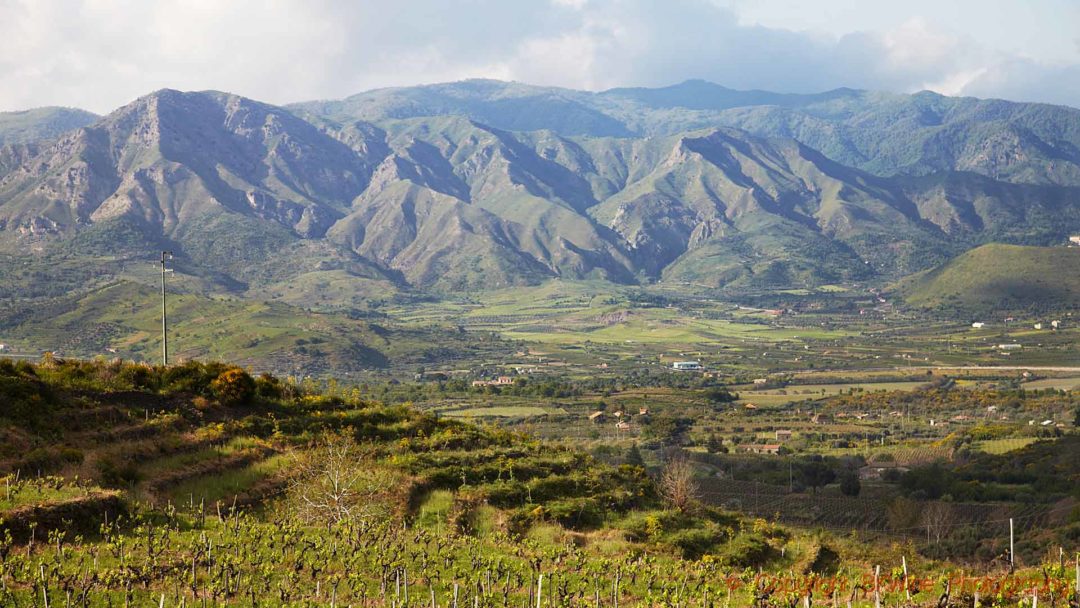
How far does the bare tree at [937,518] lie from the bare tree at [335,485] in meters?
31.0

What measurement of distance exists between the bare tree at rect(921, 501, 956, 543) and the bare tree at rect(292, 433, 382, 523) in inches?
1222

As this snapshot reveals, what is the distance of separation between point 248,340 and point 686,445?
350ft

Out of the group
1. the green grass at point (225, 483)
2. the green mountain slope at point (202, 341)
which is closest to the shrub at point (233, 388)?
the green grass at point (225, 483)

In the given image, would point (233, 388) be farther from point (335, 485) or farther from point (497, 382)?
point (497, 382)

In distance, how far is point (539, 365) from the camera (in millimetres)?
189500

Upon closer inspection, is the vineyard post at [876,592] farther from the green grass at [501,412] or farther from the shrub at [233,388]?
the green grass at [501,412]

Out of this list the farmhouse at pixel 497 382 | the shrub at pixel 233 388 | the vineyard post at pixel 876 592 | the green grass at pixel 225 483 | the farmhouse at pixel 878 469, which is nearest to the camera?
the vineyard post at pixel 876 592

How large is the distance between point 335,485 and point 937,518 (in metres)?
39.1

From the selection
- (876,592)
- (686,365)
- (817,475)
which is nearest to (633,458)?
(817,475)

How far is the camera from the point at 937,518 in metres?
55.9

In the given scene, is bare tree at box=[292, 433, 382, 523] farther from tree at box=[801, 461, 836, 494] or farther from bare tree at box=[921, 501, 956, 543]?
tree at box=[801, 461, 836, 494]

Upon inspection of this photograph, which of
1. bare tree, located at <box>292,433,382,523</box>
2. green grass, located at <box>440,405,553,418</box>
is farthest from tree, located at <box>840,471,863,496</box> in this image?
green grass, located at <box>440,405,553,418</box>

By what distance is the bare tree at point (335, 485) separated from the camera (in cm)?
3100

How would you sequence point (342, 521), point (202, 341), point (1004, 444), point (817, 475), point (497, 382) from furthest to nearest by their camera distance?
point (202, 341) → point (497, 382) → point (1004, 444) → point (817, 475) → point (342, 521)
